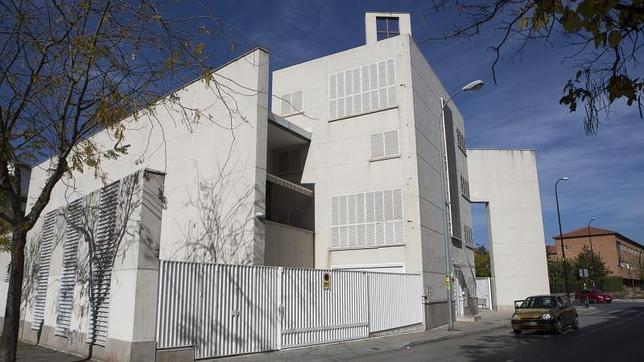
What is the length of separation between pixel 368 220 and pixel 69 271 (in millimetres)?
13593

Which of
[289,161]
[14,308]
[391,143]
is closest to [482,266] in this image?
[289,161]

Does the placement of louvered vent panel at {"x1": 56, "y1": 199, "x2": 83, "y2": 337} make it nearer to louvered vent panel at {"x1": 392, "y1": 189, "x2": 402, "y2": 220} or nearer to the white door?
louvered vent panel at {"x1": 392, "y1": 189, "x2": 402, "y2": 220}

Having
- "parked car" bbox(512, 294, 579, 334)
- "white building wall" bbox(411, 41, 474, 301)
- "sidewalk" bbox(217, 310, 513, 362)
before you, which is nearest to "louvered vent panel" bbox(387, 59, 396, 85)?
"white building wall" bbox(411, 41, 474, 301)

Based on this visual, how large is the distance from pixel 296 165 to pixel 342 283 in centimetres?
1125

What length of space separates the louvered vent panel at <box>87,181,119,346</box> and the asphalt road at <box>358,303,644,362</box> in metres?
7.08

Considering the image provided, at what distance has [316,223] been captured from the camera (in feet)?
84.9

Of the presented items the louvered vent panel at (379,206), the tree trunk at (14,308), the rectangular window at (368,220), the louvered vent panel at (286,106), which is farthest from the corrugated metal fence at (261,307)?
the louvered vent panel at (286,106)

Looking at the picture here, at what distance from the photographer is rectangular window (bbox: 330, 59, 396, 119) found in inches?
1014

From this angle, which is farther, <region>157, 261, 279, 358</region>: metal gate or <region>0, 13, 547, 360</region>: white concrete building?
<region>0, 13, 547, 360</region>: white concrete building

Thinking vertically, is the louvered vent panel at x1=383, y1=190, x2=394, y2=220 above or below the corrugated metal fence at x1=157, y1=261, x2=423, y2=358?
above

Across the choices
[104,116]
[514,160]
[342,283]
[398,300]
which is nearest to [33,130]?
[104,116]

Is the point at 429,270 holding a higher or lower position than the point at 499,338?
higher

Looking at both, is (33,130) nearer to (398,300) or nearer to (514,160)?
(398,300)

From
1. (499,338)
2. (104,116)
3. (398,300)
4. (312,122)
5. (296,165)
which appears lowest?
(499,338)
